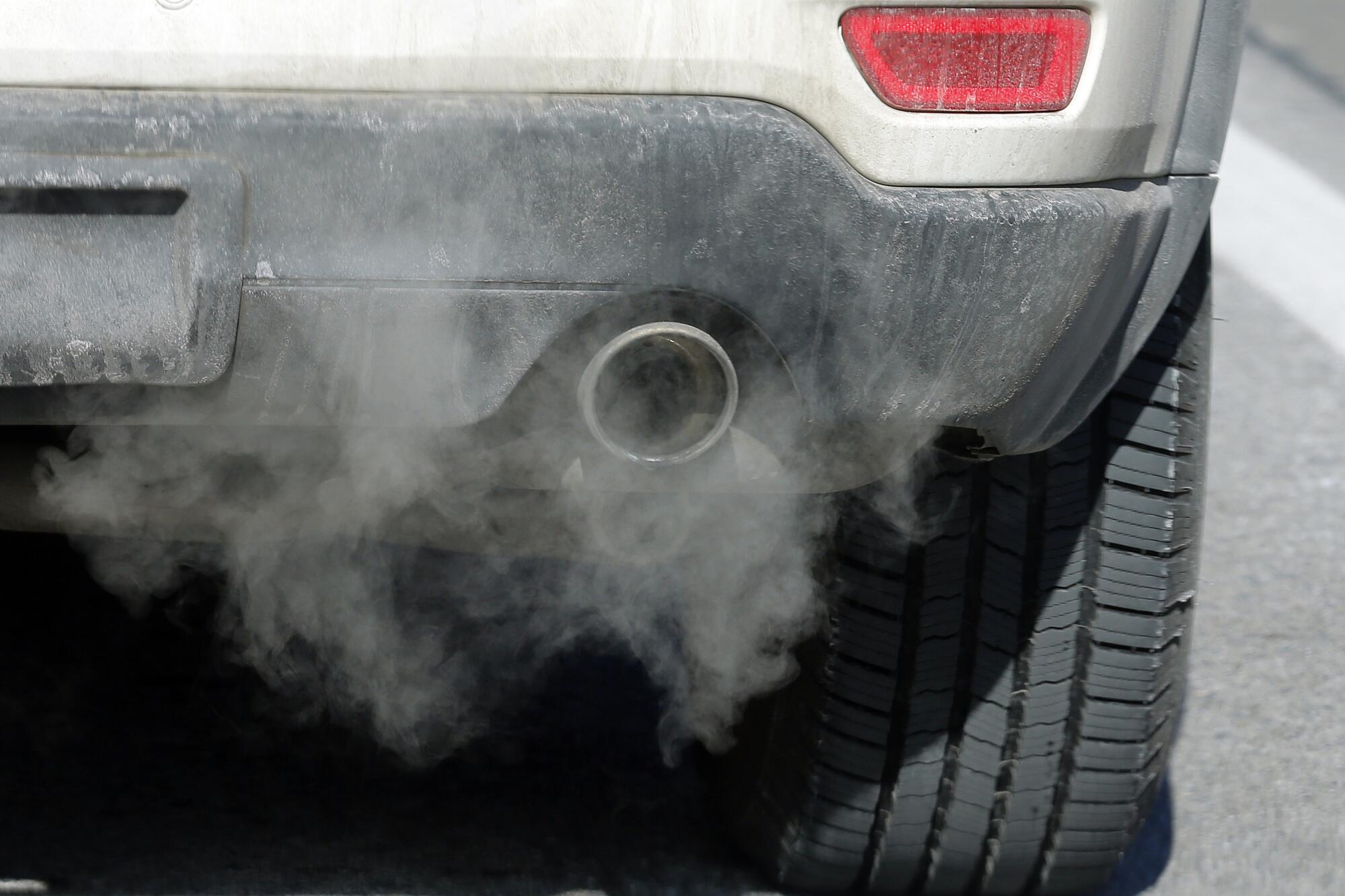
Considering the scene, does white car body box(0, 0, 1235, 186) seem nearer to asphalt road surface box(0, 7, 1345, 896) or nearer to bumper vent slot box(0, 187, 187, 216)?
bumper vent slot box(0, 187, 187, 216)

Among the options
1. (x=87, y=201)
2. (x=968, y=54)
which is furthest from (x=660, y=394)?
(x=87, y=201)

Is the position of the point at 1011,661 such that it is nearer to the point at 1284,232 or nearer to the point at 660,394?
the point at 660,394

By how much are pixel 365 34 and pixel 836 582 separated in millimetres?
892

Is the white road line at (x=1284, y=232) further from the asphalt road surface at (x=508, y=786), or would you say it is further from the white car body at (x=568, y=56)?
the white car body at (x=568, y=56)

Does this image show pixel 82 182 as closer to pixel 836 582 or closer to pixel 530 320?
pixel 530 320

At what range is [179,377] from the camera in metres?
1.43

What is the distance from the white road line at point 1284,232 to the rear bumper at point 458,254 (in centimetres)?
318

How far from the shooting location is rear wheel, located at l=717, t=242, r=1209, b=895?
195 centimetres

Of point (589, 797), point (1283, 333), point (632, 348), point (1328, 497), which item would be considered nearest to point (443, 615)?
point (589, 797)

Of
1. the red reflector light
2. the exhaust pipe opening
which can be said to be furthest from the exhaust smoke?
the red reflector light

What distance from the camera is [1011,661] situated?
200 cm

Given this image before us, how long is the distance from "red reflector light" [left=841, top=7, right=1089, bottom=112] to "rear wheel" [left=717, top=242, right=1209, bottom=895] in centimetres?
56

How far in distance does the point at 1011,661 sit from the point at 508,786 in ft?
2.45

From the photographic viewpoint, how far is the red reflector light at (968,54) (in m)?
1.42
